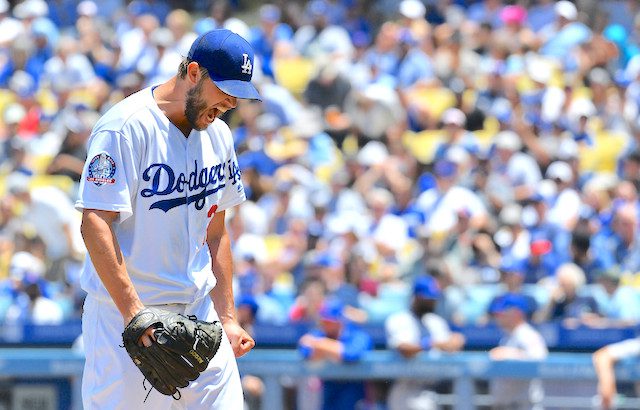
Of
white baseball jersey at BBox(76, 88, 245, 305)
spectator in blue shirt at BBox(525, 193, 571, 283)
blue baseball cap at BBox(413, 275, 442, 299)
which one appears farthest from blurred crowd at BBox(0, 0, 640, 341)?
white baseball jersey at BBox(76, 88, 245, 305)

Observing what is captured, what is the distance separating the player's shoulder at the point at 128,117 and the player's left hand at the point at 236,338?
0.83 m

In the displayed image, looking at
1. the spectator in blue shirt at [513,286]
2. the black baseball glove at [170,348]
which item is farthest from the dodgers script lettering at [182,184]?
the spectator in blue shirt at [513,286]

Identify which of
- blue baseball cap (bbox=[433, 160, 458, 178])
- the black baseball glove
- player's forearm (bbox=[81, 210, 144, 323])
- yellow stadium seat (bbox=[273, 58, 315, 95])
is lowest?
the black baseball glove

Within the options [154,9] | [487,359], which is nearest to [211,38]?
[487,359]

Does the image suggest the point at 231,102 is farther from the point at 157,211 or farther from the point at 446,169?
the point at 446,169

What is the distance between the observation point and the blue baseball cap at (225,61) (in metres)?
4.11

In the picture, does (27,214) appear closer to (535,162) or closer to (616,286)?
(535,162)

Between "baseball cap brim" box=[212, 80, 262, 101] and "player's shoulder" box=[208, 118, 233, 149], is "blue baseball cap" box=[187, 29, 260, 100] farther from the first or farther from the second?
"player's shoulder" box=[208, 118, 233, 149]

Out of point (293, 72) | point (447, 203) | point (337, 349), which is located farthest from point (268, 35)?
point (337, 349)

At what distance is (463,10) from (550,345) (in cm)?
619

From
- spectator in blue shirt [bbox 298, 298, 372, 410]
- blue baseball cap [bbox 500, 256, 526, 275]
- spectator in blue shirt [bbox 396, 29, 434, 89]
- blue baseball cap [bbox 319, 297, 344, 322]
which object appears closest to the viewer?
spectator in blue shirt [bbox 298, 298, 372, 410]

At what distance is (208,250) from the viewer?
4.57 meters

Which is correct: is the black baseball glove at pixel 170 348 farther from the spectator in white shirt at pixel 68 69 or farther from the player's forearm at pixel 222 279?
the spectator in white shirt at pixel 68 69

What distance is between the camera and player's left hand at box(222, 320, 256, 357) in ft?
15.1
